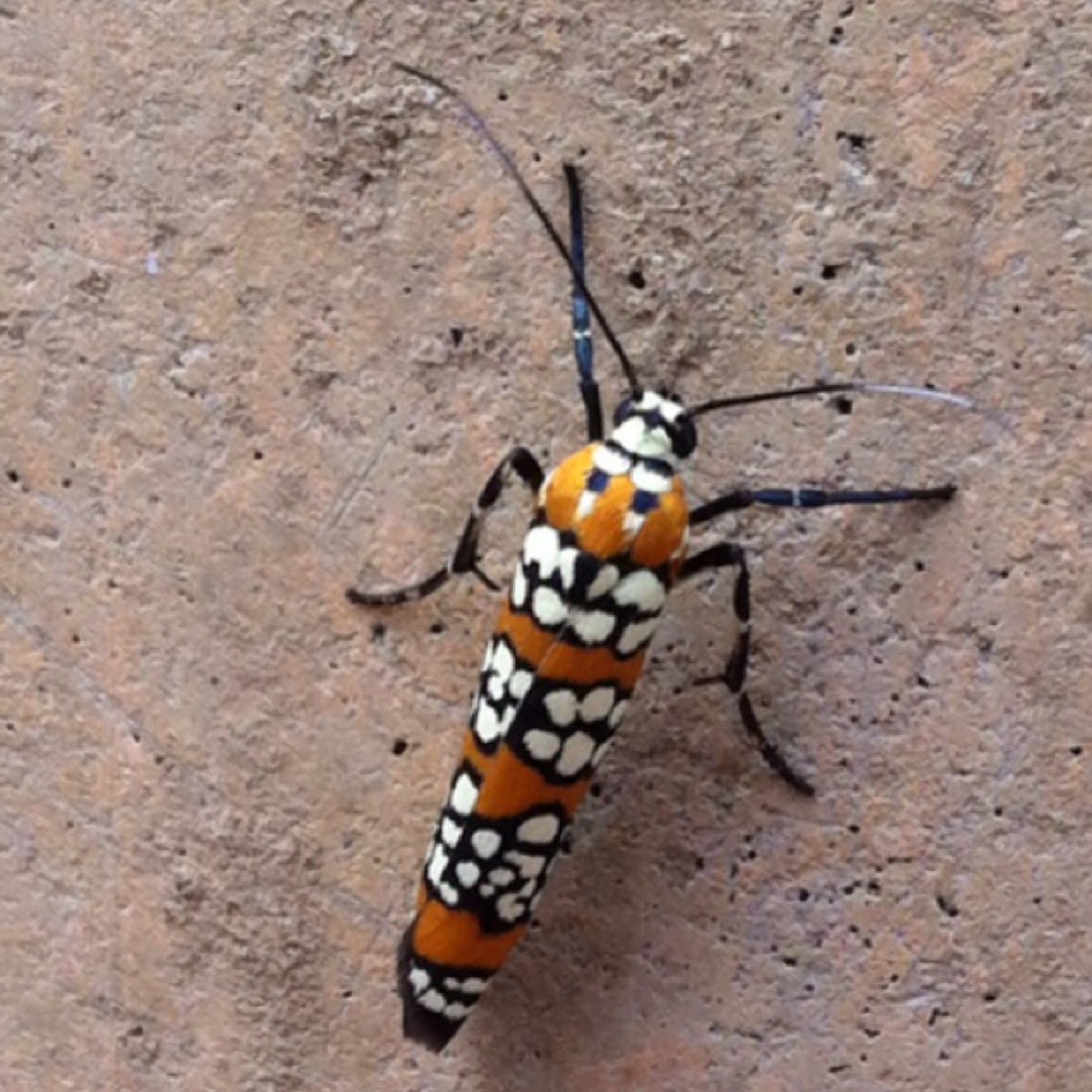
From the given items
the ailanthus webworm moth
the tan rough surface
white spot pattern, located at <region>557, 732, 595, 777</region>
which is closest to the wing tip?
the ailanthus webworm moth

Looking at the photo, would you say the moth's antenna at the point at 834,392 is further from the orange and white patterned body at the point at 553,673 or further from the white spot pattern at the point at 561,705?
the white spot pattern at the point at 561,705

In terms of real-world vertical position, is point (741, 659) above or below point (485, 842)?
above

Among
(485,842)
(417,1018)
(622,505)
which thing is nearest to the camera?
(622,505)

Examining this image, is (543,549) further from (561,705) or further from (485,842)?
(485,842)

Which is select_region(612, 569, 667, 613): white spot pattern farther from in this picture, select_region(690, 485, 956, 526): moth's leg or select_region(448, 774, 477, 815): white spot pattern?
select_region(448, 774, 477, 815): white spot pattern

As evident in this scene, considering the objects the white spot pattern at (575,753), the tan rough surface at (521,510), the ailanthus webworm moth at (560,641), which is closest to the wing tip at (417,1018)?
the ailanthus webworm moth at (560,641)

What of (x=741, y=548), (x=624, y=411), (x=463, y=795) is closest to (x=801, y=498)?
(x=741, y=548)
